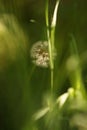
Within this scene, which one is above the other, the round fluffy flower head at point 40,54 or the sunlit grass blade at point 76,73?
the round fluffy flower head at point 40,54

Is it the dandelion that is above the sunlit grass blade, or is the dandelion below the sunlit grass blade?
above

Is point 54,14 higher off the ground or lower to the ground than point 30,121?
higher

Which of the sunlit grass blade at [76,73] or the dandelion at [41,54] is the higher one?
the dandelion at [41,54]

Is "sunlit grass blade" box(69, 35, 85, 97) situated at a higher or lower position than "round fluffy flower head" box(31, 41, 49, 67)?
lower

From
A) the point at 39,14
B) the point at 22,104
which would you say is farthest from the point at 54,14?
the point at 22,104

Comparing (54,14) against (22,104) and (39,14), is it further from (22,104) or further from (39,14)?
(22,104)
